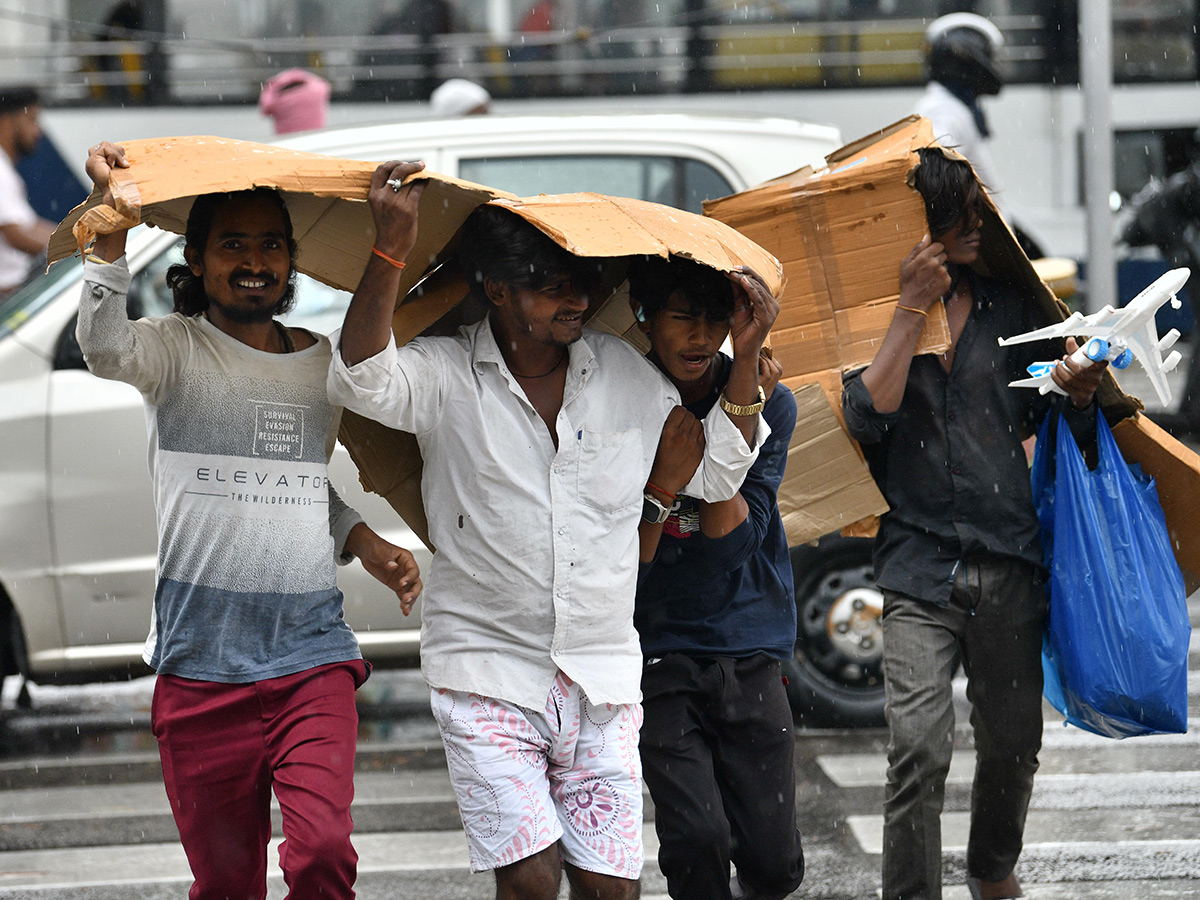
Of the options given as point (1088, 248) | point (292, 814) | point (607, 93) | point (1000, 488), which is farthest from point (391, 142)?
point (607, 93)

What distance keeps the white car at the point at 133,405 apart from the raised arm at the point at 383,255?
115 inches

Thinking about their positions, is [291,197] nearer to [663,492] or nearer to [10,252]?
[663,492]

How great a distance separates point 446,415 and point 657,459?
461 millimetres

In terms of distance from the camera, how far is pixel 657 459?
328 centimetres

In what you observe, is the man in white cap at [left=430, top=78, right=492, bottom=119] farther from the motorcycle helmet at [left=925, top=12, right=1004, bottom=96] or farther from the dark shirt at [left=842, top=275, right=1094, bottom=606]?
the dark shirt at [left=842, top=275, right=1094, bottom=606]

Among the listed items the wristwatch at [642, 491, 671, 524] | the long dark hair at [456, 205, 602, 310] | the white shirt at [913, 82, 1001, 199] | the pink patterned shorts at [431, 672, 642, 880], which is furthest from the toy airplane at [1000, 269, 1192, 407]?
the white shirt at [913, 82, 1001, 199]

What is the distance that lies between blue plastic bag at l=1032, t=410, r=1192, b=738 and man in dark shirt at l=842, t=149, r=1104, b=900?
0.27ft

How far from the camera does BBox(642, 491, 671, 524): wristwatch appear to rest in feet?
10.7

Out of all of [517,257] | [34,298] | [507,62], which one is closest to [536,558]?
[517,257]

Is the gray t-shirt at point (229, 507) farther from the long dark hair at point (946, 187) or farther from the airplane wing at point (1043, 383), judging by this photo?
the airplane wing at point (1043, 383)

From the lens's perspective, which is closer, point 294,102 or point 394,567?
point 394,567

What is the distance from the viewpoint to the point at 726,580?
3584 mm

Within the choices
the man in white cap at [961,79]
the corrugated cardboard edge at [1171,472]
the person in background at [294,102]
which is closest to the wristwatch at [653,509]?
the corrugated cardboard edge at [1171,472]

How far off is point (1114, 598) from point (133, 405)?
364 cm
